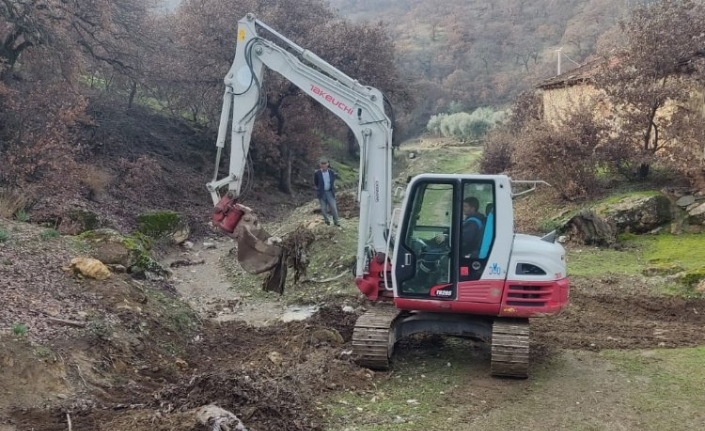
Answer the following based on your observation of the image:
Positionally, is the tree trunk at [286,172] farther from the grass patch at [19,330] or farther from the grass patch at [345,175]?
the grass patch at [19,330]

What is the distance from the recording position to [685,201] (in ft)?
50.2

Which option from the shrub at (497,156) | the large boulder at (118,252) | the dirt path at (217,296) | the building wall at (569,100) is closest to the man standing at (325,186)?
the dirt path at (217,296)

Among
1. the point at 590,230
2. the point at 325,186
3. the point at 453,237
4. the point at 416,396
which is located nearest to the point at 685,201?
the point at 590,230

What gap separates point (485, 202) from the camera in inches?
284

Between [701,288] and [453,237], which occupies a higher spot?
[453,237]

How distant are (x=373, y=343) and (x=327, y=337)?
1.28 meters

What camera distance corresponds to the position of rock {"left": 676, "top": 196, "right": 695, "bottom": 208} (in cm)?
1518

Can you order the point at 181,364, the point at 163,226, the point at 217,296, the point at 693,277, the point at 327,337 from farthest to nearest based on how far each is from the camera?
the point at 163,226
the point at 217,296
the point at 693,277
the point at 327,337
the point at 181,364

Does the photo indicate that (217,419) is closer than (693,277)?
Yes

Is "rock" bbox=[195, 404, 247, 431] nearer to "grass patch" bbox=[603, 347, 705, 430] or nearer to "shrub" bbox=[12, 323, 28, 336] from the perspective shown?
"shrub" bbox=[12, 323, 28, 336]

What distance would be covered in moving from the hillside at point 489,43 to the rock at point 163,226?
4556 cm

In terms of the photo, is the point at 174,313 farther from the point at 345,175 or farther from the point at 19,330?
the point at 345,175

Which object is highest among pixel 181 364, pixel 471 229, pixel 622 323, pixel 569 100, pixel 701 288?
pixel 569 100

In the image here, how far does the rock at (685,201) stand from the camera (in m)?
15.2
